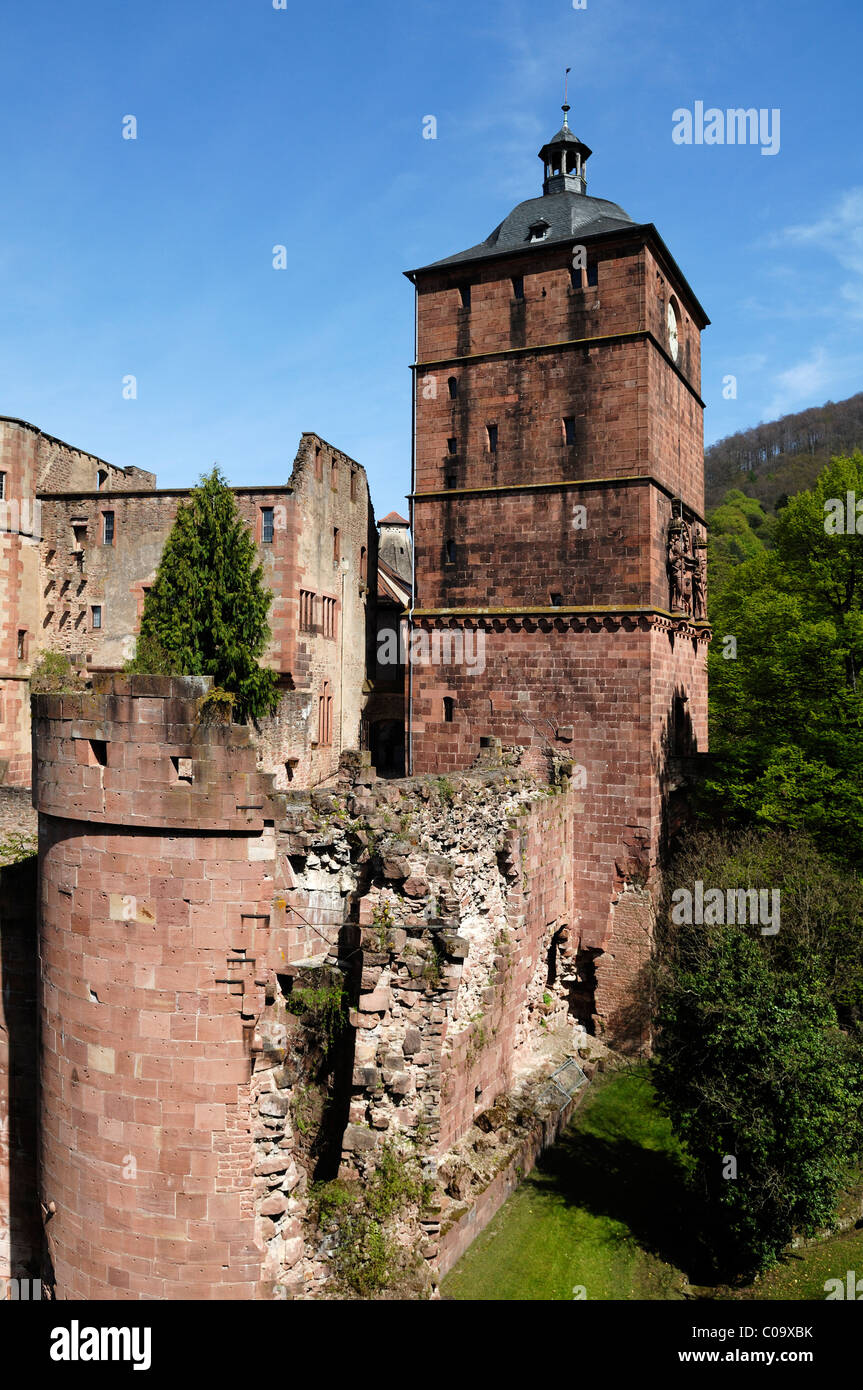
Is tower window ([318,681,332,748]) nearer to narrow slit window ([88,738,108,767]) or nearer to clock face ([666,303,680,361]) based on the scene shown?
clock face ([666,303,680,361])

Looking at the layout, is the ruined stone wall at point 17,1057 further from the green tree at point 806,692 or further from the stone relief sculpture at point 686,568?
the stone relief sculpture at point 686,568

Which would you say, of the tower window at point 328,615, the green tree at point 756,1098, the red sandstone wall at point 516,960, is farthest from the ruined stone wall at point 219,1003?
the tower window at point 328,615

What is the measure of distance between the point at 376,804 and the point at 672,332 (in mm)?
16468

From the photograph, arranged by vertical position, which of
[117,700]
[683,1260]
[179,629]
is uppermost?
[179,629]

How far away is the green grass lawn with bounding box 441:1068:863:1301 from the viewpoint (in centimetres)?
1149

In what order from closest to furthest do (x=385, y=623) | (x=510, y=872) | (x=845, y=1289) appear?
(x=845, y=1289) < (x=510, y=872) < (x=385, y=623)

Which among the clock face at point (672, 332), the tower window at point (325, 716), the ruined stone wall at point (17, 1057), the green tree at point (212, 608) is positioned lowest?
the ruined stone wall at point (17, 1057)

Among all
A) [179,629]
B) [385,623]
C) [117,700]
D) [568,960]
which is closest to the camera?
[117,700]

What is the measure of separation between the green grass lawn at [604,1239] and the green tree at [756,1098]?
0.47 m

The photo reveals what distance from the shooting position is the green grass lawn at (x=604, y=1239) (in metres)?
11.5

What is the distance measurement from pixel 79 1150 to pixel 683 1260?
7.96 m

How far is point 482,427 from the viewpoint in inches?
885
